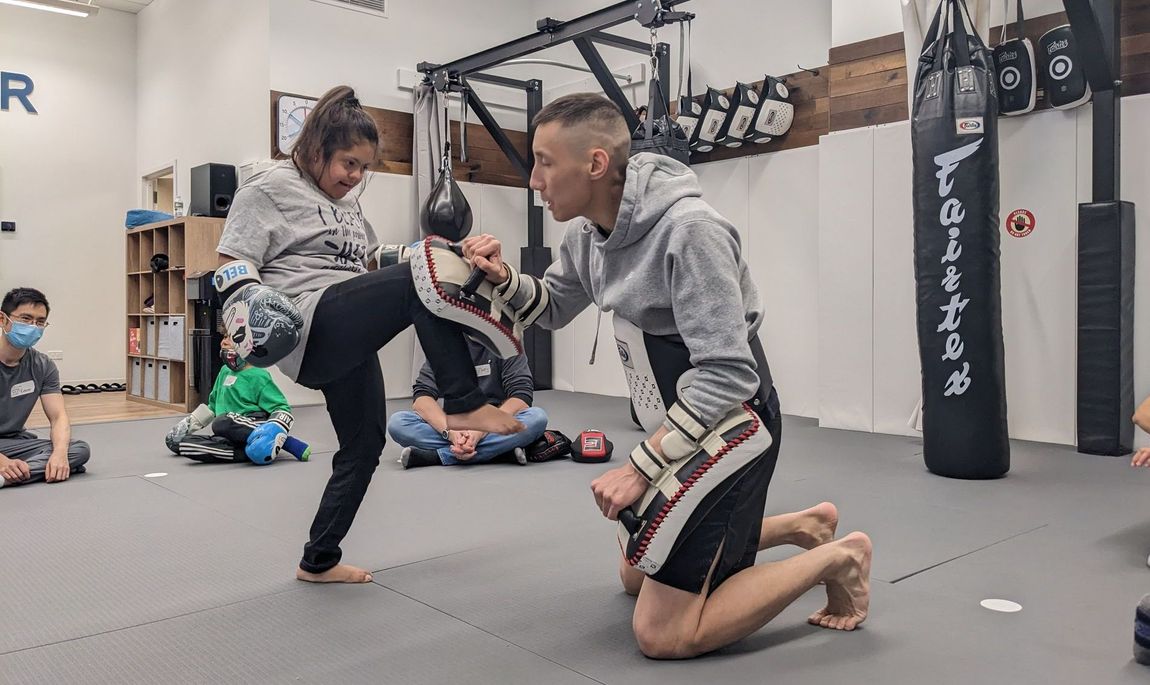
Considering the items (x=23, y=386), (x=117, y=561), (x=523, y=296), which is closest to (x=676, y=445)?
(x=523, y=296)

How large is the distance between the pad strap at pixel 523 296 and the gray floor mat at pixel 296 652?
746 millimetres

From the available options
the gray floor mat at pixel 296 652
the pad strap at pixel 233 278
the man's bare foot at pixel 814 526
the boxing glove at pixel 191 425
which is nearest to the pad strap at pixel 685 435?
the gray floor mat at pixel 296 652

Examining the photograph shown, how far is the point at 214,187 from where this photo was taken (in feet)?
22.5

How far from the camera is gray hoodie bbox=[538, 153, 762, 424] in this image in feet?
5.53

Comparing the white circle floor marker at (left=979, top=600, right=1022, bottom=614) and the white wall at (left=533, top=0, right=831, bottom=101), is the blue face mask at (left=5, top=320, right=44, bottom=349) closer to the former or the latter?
the white circle floor marker at (left=979, top=600, right=1022, bottom=614)

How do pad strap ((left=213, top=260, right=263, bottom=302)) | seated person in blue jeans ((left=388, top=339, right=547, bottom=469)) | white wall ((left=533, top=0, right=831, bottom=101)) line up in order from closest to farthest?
1. pad strap ((left=213, top=260, right=263, bottom=302))
2. seated person in blue jeans ((left=388, top=339, right=547, bottom=469))
3. white wall ((left=533, top=0, right=831, bottom=101))

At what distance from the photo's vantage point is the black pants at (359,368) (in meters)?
1.98

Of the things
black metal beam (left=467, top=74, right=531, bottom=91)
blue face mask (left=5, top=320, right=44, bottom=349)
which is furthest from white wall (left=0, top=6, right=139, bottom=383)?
blue face mask (left=5, top=320, right=44, bottom=349)

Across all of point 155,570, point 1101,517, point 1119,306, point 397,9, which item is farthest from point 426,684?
point 397,9

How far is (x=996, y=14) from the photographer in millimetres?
4797

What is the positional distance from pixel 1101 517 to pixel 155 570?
10.3 ft

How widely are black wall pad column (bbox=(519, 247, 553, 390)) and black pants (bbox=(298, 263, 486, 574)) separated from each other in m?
5.46

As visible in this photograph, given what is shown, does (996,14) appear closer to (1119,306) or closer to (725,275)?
(1119,306)

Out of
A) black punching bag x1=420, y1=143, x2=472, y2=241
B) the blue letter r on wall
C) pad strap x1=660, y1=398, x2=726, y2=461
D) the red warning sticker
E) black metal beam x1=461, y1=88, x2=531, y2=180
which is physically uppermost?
the blue letter r on wall
